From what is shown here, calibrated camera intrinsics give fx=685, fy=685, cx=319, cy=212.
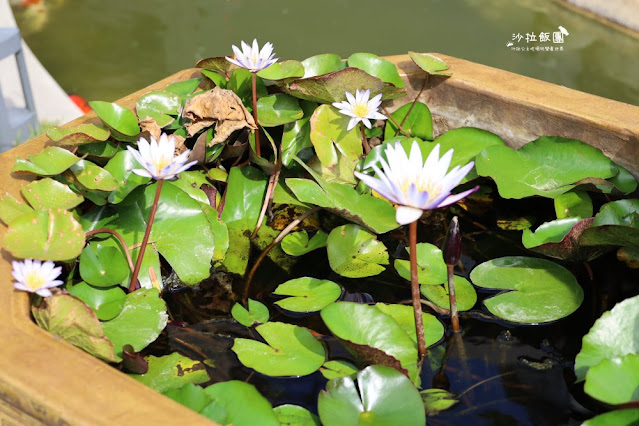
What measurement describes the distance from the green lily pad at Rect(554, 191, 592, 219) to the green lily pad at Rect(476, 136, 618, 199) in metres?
0.02

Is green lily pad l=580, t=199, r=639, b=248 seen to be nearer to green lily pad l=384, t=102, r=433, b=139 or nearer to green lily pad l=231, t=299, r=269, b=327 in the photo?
green lily pad l=384, t=102, r=433, b=139

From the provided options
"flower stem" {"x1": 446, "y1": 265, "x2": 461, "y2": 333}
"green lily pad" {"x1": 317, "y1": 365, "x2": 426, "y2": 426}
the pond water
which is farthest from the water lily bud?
the pond water

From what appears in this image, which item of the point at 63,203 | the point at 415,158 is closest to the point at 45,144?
the point at 63,203

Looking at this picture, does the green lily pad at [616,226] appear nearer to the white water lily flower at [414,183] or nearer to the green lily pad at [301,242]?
the white water lily flower at [414,183]

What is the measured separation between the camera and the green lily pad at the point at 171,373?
923mm

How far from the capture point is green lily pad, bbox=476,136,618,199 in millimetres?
1146

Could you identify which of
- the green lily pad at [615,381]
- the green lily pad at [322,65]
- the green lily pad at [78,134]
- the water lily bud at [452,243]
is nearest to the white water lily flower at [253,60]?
the green lily pad at [322,65]

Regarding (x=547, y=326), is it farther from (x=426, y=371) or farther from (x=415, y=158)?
(x=415, y=158)

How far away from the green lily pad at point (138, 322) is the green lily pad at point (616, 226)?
0.64 meters

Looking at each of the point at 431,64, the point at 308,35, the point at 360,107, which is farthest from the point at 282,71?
the point at 308,35

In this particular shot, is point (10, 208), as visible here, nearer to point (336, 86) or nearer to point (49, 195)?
point (49, 195)

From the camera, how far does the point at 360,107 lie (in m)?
1.18

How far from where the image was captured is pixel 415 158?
84 centimetres

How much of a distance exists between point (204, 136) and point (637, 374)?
30.2 inches
